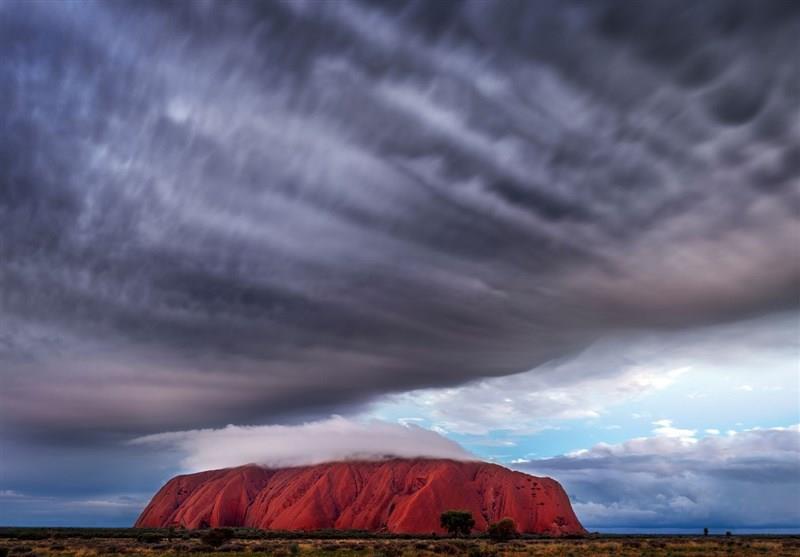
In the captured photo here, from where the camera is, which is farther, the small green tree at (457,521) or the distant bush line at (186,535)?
the small green tree at (457,521)

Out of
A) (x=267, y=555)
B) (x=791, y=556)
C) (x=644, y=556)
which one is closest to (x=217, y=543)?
(x=267, y=555)

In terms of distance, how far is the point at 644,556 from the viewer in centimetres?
5472

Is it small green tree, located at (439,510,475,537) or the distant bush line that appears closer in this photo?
the distant bush line

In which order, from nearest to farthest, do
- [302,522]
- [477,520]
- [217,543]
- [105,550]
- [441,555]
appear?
[441,555]
[105,550]
[217,543]
[477,520]
[302,522]

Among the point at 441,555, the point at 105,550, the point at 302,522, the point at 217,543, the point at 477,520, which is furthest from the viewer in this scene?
the point at 302,522

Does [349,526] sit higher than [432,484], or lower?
lower

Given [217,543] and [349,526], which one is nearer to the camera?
[217,543]

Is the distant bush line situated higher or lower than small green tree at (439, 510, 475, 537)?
lower

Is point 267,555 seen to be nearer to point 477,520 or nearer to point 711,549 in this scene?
point 711,549

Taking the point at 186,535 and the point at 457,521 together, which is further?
the point at 457,521

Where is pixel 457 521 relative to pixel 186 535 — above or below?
above

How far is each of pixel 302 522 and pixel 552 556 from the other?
160m

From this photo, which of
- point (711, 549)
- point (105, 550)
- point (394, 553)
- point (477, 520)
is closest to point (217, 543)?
point (105, 550)

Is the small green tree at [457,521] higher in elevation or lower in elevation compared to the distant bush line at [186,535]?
higher
